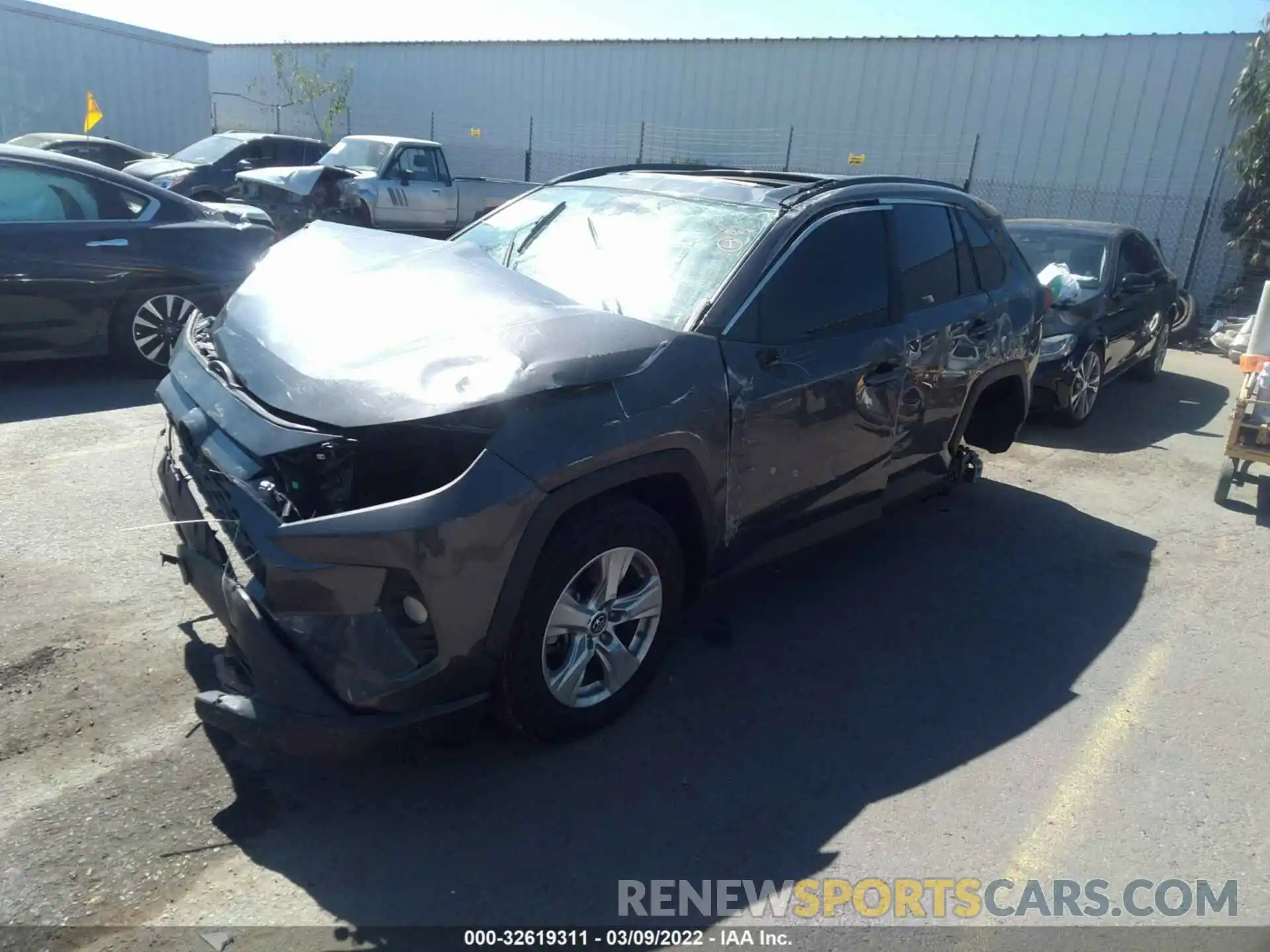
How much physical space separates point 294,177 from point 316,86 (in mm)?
16693

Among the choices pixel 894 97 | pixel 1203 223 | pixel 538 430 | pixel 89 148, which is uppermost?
pixel 894 97

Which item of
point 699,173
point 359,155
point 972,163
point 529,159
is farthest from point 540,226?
point 529,159

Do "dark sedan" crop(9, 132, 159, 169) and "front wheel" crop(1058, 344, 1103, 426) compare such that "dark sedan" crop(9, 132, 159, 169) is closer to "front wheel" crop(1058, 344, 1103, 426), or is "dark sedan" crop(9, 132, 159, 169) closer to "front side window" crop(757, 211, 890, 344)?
"front wheel" crop(1058, 344, 1103, 426)

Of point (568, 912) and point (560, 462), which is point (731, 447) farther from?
point (568, 912)

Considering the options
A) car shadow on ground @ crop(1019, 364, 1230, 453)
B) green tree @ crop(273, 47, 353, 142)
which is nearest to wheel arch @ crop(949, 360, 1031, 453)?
car shadow on ground @ crop(1019, 364, 1230, 453)

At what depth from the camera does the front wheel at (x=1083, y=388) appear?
7.86 metres

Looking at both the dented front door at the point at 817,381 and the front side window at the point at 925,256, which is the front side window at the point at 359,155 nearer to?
the front side window at the point at 925,256

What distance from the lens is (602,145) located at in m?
22.6

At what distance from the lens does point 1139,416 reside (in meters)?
8.98

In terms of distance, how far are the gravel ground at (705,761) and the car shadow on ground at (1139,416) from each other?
2.87 m

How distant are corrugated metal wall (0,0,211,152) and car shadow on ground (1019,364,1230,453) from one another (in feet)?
71.4

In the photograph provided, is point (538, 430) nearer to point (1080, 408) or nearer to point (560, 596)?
point (560, 596)

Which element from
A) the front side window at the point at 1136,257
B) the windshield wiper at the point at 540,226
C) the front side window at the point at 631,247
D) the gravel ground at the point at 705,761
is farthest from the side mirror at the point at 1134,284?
the windshield wiper at the point at 540,226

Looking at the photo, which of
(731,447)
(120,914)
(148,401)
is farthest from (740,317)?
(148,401)
